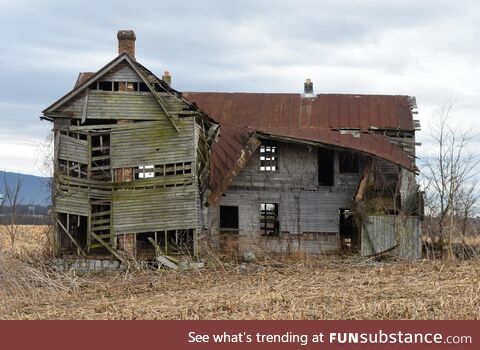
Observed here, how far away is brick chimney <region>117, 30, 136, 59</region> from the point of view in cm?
2462

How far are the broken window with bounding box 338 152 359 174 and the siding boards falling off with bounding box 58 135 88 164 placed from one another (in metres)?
10.2

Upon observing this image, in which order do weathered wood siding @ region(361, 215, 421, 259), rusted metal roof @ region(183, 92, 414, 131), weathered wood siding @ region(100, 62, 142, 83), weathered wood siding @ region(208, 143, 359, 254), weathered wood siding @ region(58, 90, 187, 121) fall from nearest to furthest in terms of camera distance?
weathered wood siding @ region(58, 90, 187, 121) < weathered wood siding @ region(100, 62, 142, 83) < weathered wood siding @ region(361, 215, 421, 259) < weathered wood siding @ region(208, 143, 359, 254) < rusted metal roof @ region(183, 92, 414, 131)

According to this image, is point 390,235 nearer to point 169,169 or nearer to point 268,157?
point 268,157

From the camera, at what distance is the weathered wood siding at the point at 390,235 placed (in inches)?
907

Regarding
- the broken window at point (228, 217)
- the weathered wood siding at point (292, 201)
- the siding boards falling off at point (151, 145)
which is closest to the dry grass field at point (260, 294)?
the siding boards falling off at point (151, 145)

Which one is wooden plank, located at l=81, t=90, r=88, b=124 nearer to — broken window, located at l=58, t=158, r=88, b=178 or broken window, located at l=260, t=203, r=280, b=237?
broken window, located at l=58, t=158, r=88, b=178

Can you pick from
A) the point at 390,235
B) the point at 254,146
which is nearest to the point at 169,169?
the point at 254,146

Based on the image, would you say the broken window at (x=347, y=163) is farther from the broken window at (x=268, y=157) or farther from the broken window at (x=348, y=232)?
the broken window at (x=268, y=157)

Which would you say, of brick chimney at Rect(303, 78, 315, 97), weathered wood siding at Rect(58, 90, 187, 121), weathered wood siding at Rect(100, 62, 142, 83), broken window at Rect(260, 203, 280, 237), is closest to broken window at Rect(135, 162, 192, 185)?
weathered wood siding at Rect(58, 90, 187, 121)

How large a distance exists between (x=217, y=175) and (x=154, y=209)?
317cm

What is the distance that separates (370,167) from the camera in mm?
24297

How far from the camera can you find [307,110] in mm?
29250
